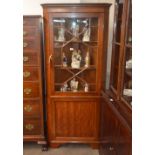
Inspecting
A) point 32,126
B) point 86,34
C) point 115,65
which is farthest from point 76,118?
point 86,34

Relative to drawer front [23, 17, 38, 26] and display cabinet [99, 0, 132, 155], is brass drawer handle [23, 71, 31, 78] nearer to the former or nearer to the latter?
drawer front [23, 17, 38, 26]

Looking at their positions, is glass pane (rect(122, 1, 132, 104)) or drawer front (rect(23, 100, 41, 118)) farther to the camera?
Answer: drawer front (rect(23, 100, 41, 118))

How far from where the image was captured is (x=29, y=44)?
264 cm

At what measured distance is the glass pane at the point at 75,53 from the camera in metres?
2.76

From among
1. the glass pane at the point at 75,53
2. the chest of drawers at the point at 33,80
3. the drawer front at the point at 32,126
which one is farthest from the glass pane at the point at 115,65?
the drawer front at the point at 32,126

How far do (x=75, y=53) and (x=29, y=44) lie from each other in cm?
61

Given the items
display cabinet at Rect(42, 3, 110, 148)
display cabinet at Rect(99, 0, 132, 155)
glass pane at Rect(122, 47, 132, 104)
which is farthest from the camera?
display cabinet at Rect(42, 3, 110, 148)

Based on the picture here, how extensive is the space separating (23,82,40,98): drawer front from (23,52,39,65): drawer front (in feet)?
0.85

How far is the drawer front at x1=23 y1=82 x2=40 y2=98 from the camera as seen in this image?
8.96ft

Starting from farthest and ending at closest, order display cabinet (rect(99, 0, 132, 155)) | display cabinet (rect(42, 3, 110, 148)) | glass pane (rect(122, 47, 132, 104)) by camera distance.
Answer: display cabinet (rect(42, 3, 110, 148)) < glass pane (rect(122, 47, 132, 104)) < display cabinet (rect(99, 0, 132, 155))

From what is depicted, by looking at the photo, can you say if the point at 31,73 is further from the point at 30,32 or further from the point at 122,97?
the point at 122,97

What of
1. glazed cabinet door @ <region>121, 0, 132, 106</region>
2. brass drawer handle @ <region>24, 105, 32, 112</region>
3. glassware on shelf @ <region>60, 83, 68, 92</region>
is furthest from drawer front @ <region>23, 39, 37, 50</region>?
glazed cabinet door @ <region>121, 0, 132, 106</region>

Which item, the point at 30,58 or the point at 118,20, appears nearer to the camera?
the point at 118,20
